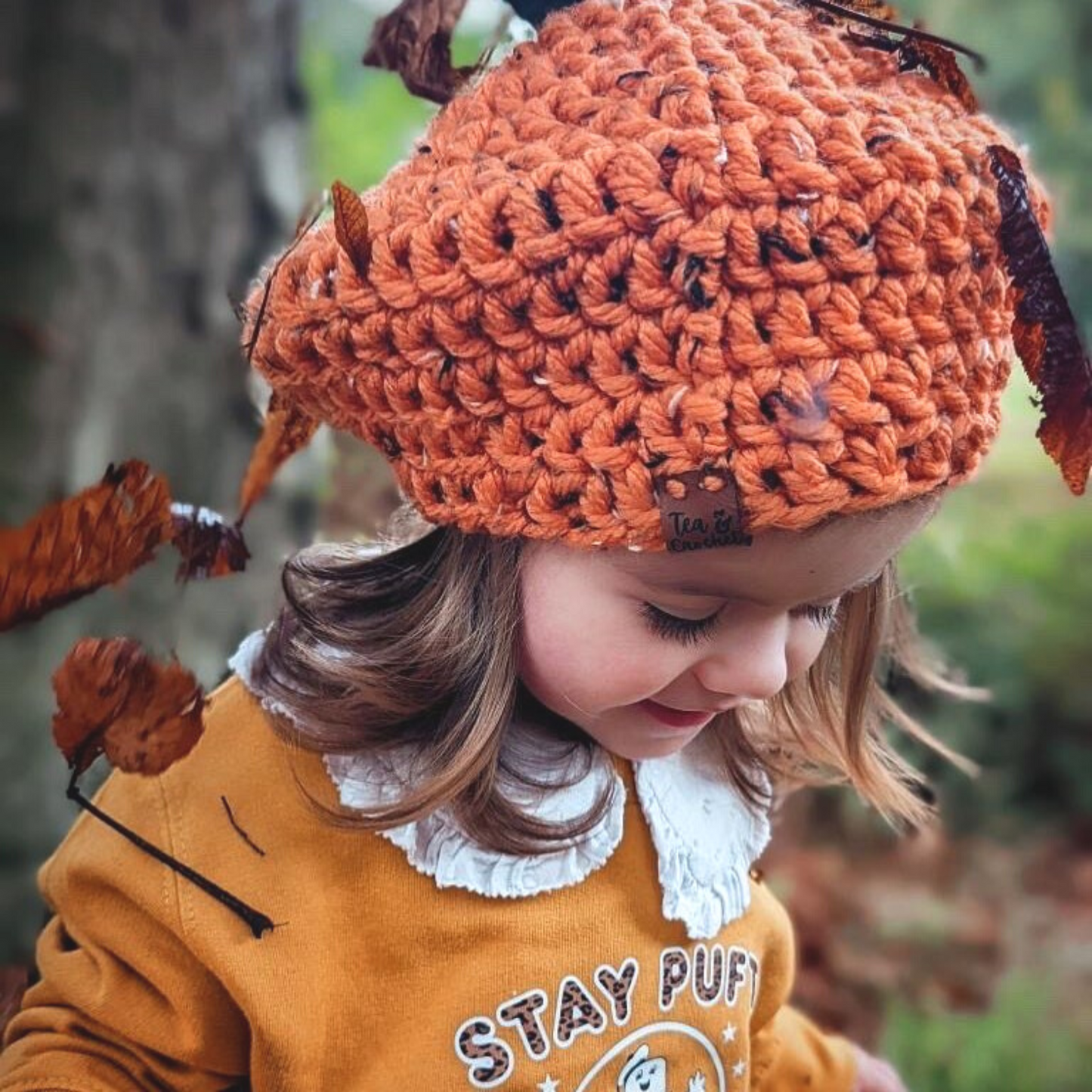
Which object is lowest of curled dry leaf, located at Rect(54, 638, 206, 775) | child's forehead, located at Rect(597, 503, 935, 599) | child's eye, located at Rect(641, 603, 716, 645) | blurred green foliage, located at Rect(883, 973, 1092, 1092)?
blurred green foliage, located at Rect(883, 973, 1092, 1092)

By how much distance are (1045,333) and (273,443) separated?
0.74 meters

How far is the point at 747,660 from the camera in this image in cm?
117

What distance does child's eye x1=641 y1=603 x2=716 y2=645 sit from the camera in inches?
45.3

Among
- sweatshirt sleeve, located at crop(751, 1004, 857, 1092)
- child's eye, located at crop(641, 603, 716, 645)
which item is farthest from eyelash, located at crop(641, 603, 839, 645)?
sweatshirt sleeve, located at crop(751, 1004, 857, 1092)

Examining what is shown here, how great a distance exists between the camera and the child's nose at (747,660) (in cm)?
117

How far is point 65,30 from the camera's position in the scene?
1.89m

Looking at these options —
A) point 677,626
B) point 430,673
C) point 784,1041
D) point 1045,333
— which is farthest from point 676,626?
point 784,1041

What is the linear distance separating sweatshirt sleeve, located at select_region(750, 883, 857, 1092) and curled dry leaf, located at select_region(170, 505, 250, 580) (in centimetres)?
70

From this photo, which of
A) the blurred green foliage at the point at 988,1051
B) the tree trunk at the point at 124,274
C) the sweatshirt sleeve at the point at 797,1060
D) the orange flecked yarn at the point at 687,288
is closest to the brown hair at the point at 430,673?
the orange flecked yarn at the point at 687,288

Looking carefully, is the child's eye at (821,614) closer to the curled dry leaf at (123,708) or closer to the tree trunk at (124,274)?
the curled dry leaf at (123,708)

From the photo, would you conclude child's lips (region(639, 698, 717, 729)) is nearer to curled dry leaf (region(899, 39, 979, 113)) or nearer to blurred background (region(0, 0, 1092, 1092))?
blurred background (region(0, 0, 1092, 1092))

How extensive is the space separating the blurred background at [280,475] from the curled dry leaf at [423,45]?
0.06 metres

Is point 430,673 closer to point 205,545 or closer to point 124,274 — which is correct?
point 205,545

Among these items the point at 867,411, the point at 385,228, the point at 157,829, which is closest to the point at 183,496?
the point at 157,829
